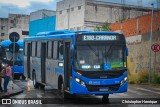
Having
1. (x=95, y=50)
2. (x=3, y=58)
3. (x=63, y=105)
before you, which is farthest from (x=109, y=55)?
(x=3, y=58)

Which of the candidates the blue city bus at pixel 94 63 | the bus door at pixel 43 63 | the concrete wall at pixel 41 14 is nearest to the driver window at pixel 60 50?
the blue city bus at pixel 94 63

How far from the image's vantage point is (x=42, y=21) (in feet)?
274

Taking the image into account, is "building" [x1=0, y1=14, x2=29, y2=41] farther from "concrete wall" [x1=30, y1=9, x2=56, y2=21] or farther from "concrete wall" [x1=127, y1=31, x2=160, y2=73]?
"concrete wall" [x1=127, y1=31, x2=160, y2=73]

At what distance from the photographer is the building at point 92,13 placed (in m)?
65.9

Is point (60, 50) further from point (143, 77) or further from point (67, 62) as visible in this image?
point (143, 77)

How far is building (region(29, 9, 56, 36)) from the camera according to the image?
79681mm

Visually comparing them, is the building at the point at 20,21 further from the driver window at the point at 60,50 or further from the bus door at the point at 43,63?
the driver window at the point at 60,50

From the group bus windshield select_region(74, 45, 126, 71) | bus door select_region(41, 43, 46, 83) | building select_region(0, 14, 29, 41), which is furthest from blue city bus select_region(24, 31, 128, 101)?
building select_region(0, 14, 29, 41)

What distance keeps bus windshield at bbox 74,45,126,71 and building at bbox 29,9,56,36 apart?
6255 centimetres

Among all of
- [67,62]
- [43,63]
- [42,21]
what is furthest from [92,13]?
[67,62]

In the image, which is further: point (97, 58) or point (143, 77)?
point (143, 77)

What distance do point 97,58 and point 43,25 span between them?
68.0 m

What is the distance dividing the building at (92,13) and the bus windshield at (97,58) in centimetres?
4963

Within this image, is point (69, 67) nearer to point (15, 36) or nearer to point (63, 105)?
point (63, 105)
